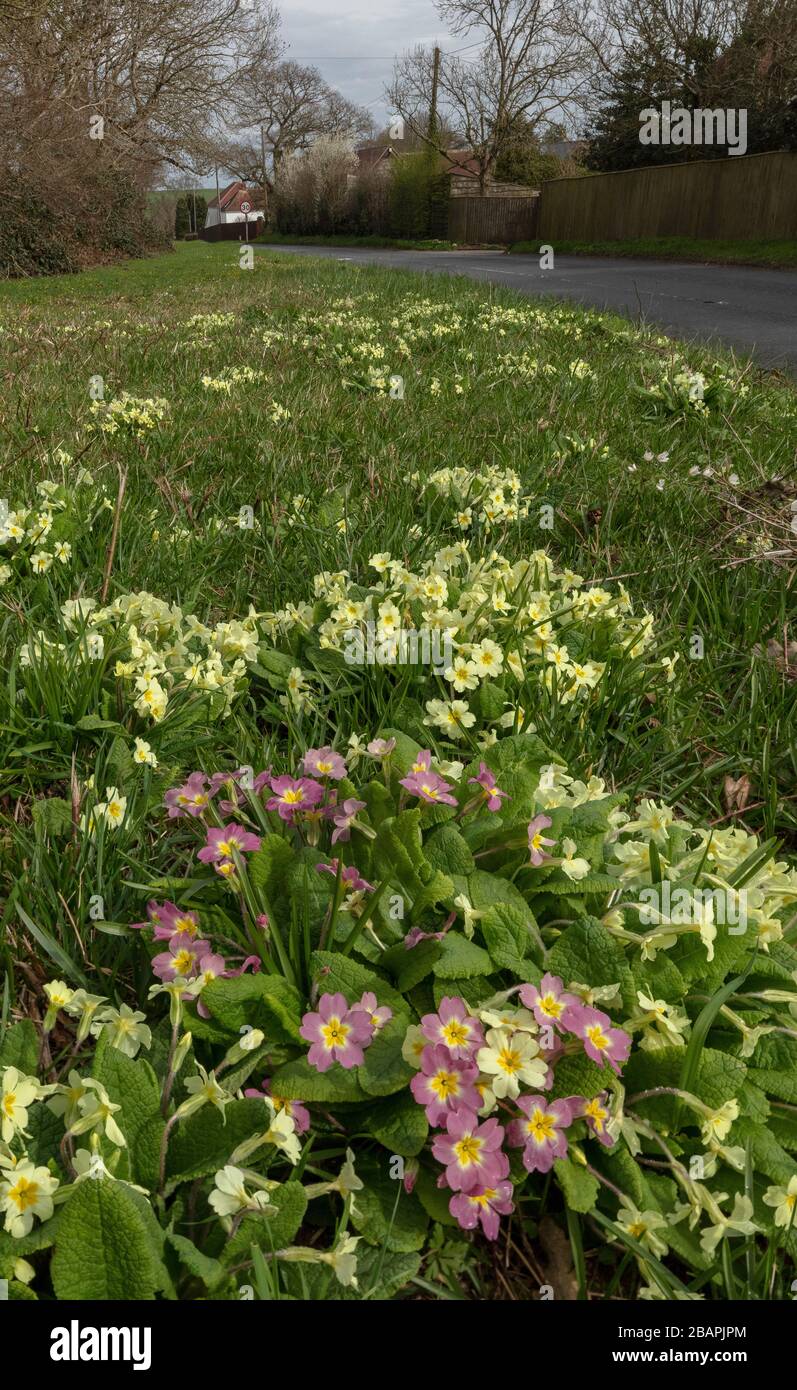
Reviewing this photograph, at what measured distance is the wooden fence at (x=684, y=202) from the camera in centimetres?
2514

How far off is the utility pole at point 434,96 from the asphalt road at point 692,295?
134ft

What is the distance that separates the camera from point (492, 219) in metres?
45.8

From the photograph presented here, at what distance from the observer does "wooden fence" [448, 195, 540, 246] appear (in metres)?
43.9

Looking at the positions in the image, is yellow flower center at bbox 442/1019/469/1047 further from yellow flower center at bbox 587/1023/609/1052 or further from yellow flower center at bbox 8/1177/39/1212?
yellow flower center at bbox 8/1177/39/1212

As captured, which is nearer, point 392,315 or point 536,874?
point 536,874

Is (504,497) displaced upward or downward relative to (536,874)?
upward

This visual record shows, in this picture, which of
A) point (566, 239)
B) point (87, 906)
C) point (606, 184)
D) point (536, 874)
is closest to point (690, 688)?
point (536, 874)

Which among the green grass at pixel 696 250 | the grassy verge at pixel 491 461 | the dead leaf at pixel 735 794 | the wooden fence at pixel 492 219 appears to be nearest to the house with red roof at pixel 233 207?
the wooden fence at pixel 492 219

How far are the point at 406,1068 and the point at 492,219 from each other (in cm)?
5024

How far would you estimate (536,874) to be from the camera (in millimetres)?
1764

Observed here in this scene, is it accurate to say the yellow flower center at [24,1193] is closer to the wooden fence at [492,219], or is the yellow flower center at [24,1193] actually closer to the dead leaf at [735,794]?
the dead leaf at [735,794]
